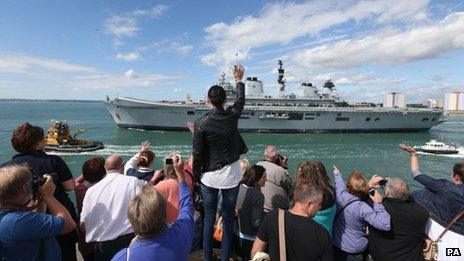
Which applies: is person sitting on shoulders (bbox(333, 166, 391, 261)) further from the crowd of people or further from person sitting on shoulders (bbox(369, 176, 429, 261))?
person sitting on shoulders (bbox(369, 176, 429, 261))

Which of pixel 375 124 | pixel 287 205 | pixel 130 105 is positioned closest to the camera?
pixel 287 205

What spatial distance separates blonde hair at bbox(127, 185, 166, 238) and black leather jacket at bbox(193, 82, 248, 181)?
1.50 metres

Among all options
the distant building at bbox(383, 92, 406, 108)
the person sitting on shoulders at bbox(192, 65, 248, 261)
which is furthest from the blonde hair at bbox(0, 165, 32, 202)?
the distant building at bbox(383, 92, 406, 108)

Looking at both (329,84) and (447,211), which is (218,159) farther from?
(329,84)

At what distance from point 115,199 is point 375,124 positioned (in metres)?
47.1

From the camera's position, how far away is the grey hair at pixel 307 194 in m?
2.52

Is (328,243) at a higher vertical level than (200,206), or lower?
higher

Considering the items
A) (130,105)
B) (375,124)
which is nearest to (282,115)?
(375,124)

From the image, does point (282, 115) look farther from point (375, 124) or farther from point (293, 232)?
point (293, 232)

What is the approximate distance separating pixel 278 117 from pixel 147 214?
135 ft

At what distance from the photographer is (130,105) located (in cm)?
4209

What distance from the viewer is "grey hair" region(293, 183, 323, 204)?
252cm

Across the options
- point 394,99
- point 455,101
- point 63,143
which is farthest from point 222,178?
point 455,101

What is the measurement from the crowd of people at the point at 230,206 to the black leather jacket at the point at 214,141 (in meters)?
0.01
